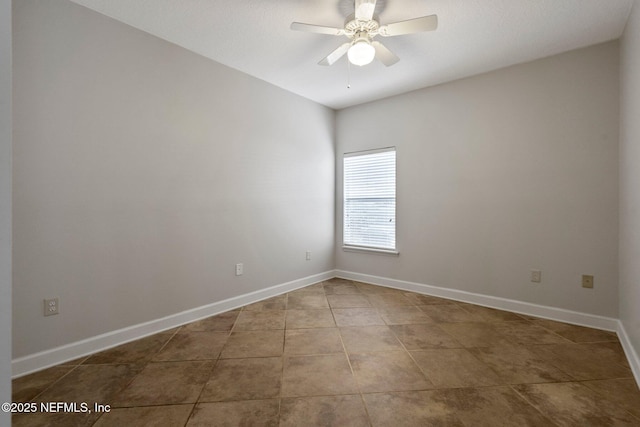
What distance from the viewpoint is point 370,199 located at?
425cm

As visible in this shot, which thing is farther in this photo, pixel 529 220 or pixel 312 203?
pixel 312 203

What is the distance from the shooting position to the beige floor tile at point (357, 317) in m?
2.76

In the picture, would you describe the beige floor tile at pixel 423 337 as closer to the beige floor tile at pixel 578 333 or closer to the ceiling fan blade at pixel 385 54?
the beige floor tile at pixel 578 333

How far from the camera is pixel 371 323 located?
9.04 ft

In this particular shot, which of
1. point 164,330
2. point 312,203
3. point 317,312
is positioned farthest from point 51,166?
point 312,203

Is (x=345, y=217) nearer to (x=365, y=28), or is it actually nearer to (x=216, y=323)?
(x=216, y=323)

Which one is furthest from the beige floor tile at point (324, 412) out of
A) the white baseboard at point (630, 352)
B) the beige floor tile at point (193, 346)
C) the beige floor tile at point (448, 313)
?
the white baseboard at point (630, 352)

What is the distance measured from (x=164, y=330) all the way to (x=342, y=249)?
8.69ft

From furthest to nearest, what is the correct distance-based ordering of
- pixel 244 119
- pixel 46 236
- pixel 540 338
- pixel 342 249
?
pixel 342 249
pixel 244 119
pixel 540 338
pixel 46 236

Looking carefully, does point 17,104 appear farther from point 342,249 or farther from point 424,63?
point 342,249

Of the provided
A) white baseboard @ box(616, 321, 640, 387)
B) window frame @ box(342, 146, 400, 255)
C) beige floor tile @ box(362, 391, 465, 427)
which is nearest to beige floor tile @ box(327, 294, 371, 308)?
window frame @ box(342, 146, 400, 255)

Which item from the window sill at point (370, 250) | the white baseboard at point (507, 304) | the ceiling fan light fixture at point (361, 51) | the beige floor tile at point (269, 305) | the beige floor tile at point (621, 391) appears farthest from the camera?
the window sill at point (370, 250)

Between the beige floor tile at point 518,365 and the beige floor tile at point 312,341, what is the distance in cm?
106

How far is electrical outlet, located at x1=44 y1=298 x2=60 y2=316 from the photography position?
200 cm
